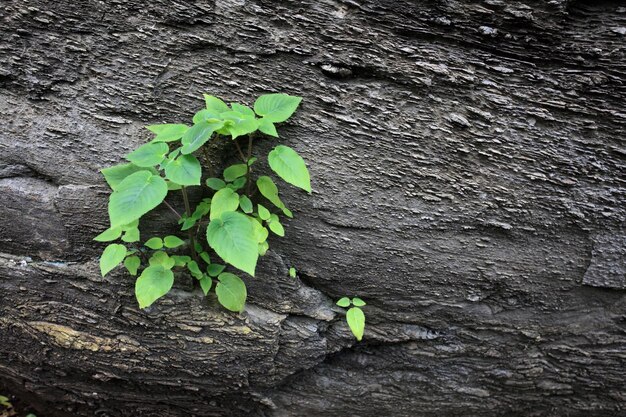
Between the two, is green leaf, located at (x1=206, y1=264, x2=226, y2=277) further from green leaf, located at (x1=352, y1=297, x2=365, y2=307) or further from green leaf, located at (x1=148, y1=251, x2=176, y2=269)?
green leaf, located at (x1=352, y1=297, x2=365, y2=307)

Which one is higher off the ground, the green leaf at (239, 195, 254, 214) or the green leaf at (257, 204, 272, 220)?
the green leaf at (239, 195, 254, 214)

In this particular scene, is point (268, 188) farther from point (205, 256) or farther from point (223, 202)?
point (205, 256)

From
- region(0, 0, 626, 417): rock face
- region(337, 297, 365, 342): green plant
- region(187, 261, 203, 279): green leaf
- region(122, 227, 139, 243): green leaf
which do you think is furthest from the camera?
region(337, 297, 365, 342): green plant

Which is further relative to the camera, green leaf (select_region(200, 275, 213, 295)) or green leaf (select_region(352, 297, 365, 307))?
green leaf (select_region(352, 297, 365, 307))

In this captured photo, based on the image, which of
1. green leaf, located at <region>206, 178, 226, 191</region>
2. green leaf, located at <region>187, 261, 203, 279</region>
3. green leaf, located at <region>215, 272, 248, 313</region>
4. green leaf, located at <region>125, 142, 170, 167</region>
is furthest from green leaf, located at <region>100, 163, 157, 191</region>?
green leaf, located at <region>215, 272, 248, 313</region>

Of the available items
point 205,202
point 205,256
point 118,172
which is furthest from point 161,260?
point 118,172

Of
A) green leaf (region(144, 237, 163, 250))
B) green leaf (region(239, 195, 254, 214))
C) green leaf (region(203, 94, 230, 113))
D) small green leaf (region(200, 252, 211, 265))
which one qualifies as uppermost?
green leaf (region(203, 94, 230, 113))
